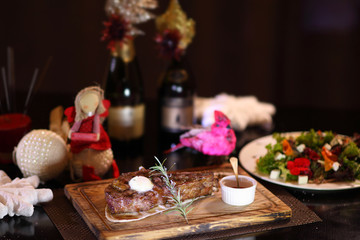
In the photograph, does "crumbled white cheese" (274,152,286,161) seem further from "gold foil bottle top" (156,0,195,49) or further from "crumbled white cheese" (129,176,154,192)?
"gold foil bottle top" (156,0,195,49)

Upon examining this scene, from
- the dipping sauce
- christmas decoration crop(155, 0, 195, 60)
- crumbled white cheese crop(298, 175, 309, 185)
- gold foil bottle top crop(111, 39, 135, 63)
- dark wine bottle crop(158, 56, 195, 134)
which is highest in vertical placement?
christmas decoration crop(155, 0, 195, 60)

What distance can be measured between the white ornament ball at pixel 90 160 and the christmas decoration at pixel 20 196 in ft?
0.46

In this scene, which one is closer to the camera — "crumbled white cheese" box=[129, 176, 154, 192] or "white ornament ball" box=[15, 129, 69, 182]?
"crumbled white cheese" box=[129, 176, 154, 192]

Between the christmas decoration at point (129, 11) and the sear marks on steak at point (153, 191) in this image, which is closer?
the sear marks on steak at point (153, 191)

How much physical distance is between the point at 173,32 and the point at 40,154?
64cm

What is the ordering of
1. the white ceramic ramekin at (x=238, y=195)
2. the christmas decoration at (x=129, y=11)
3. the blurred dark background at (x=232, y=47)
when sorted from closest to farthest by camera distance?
the white ceramic ramekin at (x=238, y=195) → the christmas decoration at (x=129, y=11) → the blurred dark background at (x=232, y=47)

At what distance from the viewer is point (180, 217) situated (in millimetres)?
1187

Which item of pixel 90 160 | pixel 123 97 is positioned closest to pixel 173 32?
pixel 123 97

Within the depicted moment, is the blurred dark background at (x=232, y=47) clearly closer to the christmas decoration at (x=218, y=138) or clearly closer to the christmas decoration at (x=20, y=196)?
the christmas decoration at (x=218, y=138)

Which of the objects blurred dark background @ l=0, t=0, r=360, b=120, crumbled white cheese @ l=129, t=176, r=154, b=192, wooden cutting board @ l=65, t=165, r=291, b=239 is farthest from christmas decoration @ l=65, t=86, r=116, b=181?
blurred dark background @ l=0, t=0, r=360, b=120

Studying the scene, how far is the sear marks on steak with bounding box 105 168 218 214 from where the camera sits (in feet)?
3.87

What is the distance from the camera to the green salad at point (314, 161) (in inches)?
55.9

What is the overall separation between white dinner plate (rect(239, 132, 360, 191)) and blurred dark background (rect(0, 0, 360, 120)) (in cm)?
158

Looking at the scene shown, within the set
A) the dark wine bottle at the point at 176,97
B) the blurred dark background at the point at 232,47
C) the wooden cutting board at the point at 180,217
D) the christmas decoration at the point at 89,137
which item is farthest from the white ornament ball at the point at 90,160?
the blurred dark background at the point at 232,47
